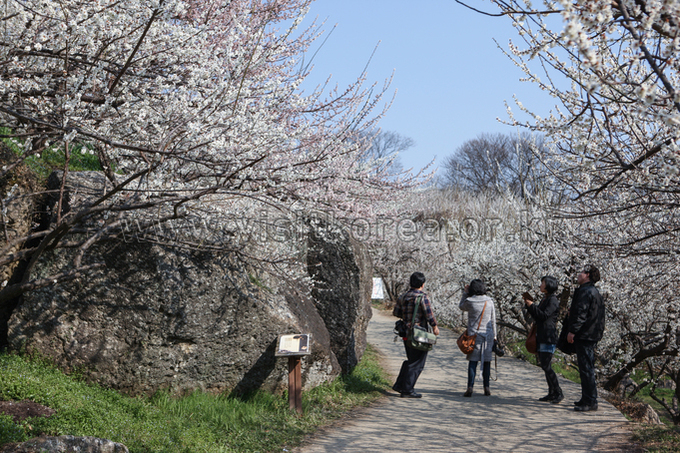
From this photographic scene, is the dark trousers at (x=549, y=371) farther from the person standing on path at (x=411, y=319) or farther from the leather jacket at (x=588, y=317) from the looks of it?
the person standing on path at (x=411, y=319)

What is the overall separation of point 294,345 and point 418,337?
1749 mm

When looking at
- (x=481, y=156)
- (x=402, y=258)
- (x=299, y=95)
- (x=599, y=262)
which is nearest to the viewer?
(x=299, y=95)

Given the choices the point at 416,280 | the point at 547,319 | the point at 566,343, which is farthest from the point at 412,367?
the point at 566,343

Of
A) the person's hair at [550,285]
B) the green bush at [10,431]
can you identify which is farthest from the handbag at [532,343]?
the green bush at [10,431]

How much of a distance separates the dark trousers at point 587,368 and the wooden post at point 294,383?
3204 millimetres

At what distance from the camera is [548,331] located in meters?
6.25

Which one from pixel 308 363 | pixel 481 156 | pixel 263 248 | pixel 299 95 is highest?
pixel 481 156

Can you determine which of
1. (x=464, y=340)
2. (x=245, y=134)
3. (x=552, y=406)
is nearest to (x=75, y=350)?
(x=245, y=134)

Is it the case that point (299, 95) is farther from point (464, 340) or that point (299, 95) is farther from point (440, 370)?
point (440, 370)

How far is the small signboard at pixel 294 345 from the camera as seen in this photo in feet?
17.8

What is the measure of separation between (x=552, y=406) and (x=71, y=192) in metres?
6.01

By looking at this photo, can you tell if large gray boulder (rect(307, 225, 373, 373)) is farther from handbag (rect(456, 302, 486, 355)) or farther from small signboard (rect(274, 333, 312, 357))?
small signboard (rect(274, 333, 312, 357))

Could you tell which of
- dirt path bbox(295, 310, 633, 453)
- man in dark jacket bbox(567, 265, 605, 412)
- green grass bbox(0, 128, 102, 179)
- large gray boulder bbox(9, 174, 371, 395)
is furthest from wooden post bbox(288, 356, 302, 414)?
man in dark jacket bbox(567, 265, 605, 412)

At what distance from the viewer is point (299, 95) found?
5770 millimetres
